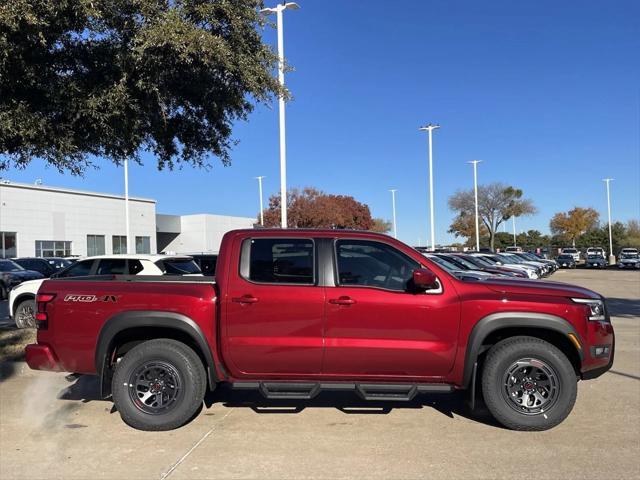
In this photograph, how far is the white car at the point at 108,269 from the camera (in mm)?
10656

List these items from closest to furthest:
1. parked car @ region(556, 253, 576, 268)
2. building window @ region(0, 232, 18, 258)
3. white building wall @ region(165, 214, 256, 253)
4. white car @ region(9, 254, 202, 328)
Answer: white car @ region(9, 254, 202, 328) < building window @ region(0, 232, 18, 258) < parked car @ region(556, 253, 576, 268) < white building wall @ region(165, 214, 256, 253)

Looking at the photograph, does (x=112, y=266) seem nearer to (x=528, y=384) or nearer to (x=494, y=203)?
(x=528, y=384)

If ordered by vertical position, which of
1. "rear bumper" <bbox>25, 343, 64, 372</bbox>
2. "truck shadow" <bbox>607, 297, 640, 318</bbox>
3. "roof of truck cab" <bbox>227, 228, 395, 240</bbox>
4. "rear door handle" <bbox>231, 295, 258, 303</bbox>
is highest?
"roof of truck cab" <bbox>227, 228, 395, 240</bbox>

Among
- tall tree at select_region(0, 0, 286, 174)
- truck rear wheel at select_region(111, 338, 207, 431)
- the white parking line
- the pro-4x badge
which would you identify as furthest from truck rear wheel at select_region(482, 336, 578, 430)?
tall tree at select_region(0, 0, 286, 174)

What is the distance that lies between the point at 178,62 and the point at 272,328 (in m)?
4.17

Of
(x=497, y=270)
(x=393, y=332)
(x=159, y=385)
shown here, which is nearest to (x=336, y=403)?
(x=393, y=332)

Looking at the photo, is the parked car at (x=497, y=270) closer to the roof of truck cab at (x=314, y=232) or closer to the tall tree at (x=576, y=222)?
the roof of truck cab at (x=314, y=232)

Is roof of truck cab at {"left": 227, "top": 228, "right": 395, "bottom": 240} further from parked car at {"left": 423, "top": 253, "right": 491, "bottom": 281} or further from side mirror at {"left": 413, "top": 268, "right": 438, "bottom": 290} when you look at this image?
parked car at {"left": 423, "top": 253, "right": 491, "bottom": 281}

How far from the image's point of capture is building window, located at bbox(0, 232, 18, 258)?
40.1 meters

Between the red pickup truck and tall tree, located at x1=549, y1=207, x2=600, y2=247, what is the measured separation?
283 feet

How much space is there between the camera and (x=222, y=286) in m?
5.31

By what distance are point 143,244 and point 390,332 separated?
52.3 metres

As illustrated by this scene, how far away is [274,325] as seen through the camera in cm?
518

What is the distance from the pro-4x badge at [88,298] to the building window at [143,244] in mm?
49214
